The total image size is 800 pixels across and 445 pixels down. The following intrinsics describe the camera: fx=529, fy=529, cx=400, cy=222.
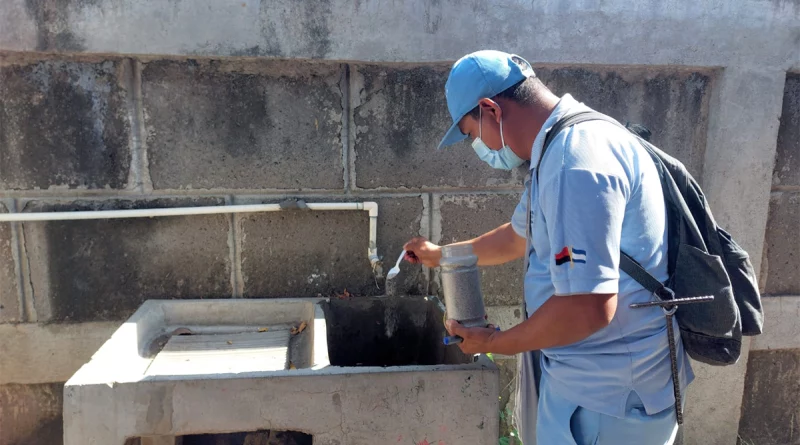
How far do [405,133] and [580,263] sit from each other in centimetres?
175

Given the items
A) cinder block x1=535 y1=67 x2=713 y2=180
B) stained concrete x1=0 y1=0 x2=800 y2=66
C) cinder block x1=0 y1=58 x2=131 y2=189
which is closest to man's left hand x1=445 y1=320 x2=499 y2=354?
stained concrete x1=0 y1=0 x2=800 y2=66

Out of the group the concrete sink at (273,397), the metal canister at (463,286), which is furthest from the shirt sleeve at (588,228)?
the concrete sink at (273,397)

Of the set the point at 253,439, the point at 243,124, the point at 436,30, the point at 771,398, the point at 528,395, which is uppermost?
the point at 436,30

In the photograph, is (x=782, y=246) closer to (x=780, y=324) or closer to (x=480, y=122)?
(x=780, y=324)

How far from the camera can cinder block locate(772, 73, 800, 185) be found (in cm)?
314

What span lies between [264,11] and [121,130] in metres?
0.95

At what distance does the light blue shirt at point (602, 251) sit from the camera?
131cm

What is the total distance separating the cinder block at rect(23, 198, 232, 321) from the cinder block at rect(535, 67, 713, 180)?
207cm

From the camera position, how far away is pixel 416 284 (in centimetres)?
307

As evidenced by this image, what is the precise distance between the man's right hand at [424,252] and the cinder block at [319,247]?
51 centimetres

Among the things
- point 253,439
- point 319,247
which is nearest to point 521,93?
point 319,247

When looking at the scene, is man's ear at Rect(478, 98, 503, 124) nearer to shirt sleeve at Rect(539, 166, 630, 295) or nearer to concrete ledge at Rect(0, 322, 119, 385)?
shirt sleeve at Rect(539, 166, 630, 295)

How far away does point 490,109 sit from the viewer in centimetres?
165

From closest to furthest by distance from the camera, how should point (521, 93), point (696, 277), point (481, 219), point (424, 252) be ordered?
point (696, 277) < point (521, 93) < point (424, 252) < point (481, 219)
